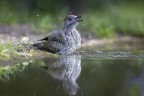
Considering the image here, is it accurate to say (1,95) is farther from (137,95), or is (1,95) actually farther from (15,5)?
(15,5)

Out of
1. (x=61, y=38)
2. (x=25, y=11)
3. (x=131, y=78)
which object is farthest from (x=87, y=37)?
(x=131, y=78)

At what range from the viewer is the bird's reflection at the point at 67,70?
9.96 metres

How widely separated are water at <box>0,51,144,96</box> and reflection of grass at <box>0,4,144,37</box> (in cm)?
544

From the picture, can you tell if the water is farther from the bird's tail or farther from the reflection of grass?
the reflection of grass

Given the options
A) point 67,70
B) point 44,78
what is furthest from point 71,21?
point 44,78

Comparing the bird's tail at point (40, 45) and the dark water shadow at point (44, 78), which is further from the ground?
the bird's tail at point (40, 45)

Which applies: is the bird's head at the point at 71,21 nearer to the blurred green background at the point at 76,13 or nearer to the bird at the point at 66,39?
the bird at the point at 66,39

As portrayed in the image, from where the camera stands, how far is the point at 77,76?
11.0 metres

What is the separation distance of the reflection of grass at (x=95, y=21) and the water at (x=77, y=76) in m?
5.44

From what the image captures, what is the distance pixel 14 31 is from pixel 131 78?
23.4ft

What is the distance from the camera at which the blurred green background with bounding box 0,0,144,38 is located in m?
19.1

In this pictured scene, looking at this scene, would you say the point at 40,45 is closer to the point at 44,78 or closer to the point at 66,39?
the point at 66,39

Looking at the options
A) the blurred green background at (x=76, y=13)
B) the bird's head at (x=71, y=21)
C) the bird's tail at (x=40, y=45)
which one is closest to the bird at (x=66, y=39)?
the bird's head at (x=71, y=21)

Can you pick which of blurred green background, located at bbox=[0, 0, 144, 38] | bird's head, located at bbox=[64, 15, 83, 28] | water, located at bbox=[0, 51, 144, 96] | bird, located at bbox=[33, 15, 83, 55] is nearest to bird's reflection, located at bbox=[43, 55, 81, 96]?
water, located at bbox=[0, 51, 144, 96]
